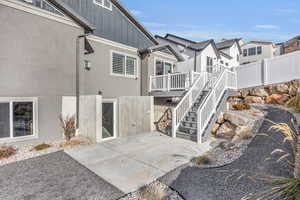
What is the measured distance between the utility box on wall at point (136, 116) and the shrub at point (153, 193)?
5485 mm

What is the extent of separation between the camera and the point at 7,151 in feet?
17.3

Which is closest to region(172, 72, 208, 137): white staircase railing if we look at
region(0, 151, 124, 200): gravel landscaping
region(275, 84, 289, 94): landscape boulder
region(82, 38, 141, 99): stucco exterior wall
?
region(82, 38, 141, 99): stucco exterior wall

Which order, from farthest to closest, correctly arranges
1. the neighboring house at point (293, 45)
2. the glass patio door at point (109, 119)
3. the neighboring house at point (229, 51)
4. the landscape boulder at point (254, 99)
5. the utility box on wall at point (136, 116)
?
the neighboring house at point (229, 51) → the neighboring house at point (293, 45) → the landscape boulder at point (254, 99) → the utility box on wall at point (136, 116) → the glass patio door at point (109, 119)

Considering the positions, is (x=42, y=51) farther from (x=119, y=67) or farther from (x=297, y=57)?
(x=297, y=57)

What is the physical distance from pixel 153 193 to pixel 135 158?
202 cm

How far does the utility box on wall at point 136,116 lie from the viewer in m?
9.09

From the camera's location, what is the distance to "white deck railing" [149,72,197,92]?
951cm

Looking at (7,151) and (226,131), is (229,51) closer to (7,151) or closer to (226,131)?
(226,131)

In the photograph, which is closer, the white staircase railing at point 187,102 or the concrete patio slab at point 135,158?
the concrete patio slab at point 135,158

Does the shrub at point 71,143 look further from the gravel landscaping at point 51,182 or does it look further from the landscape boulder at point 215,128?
the landscape boulder at point 215,128

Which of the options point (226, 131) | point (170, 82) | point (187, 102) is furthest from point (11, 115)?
point (226, 131)

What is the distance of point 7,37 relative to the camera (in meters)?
5.73

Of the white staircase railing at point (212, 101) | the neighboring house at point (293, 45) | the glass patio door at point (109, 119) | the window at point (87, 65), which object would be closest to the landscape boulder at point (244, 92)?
the white staircase railing at point (212, 101)

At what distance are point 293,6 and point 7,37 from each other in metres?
13.0
